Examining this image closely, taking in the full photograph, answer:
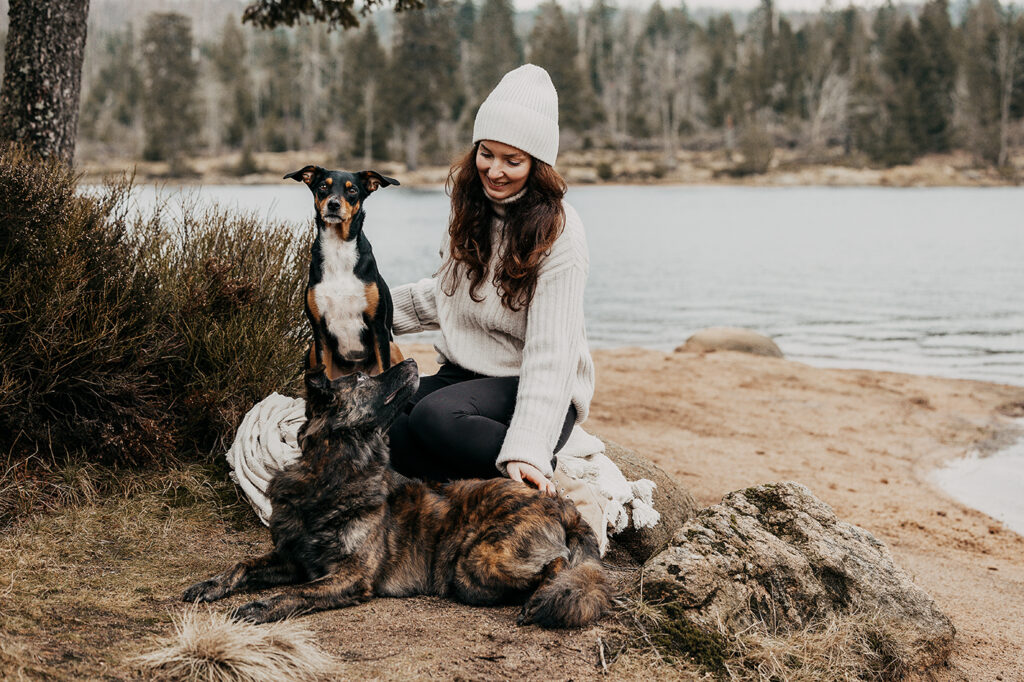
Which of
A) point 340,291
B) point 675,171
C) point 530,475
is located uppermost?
point 675,171

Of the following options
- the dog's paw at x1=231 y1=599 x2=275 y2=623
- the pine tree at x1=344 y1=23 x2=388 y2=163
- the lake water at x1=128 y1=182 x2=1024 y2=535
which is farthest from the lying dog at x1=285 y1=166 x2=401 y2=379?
the pine tree at x1=344 y1=23 x2=388 y2=163

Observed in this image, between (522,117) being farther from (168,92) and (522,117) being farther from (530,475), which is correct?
(168,92)

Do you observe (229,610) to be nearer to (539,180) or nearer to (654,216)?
(539,180)

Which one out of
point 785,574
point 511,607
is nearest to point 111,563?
point 511,607

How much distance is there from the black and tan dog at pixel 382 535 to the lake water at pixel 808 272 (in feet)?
11.1

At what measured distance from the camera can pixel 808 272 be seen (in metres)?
27.0

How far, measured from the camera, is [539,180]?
14.2 ft

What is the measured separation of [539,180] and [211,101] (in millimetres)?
87578

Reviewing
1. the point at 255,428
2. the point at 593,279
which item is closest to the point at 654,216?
the point at 593,279

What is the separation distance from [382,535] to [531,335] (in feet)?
3.66

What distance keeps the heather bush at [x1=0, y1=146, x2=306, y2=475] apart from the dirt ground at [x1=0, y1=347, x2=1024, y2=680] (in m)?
0.44

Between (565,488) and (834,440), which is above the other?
(565,488)

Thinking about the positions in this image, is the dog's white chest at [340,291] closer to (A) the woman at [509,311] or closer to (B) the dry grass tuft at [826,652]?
(A) the woman at [509,311]

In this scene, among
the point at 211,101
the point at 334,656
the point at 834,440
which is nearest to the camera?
the point at 334,656
